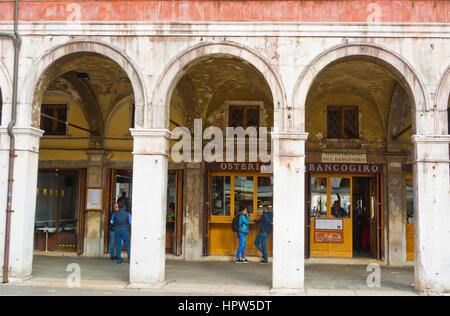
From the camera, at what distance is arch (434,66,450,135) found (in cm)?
888

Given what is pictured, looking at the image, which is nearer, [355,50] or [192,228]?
[355,50]

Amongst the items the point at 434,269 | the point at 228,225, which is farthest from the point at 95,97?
the point at 434,269

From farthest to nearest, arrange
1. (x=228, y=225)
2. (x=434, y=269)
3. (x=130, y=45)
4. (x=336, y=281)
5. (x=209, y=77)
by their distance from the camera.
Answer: (x=228, y=225)
(x=209, y=77)
(x=336, y=281)
(x=130, y=45)
(x=434, y=269)

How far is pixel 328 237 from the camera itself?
43.3ft

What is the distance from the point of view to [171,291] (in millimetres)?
8812

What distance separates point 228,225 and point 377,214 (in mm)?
4250

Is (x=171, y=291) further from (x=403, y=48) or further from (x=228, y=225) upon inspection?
(x=403, y=48)

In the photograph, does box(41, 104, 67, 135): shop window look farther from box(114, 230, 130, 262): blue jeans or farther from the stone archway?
the stone archway

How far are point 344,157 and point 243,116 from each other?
3120mm

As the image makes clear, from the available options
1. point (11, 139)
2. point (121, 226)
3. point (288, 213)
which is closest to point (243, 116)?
point (121, 226)

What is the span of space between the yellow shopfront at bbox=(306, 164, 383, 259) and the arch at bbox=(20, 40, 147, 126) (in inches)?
227

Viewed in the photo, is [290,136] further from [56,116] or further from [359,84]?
[56,116]

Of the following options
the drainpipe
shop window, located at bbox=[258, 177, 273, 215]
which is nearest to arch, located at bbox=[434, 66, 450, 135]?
shop window, located at bbox=[258, 177, 273, 215]

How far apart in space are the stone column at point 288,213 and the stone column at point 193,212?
4.52 m
